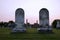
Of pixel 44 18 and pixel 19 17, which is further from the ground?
pixel 19 17

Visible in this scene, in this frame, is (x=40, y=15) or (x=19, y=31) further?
(x=40, y=15)

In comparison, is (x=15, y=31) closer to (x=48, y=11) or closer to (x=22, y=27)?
(x=22, y=27)

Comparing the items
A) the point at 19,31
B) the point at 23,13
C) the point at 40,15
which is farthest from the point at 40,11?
the point at 19,31

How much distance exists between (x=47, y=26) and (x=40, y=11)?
2.99 m

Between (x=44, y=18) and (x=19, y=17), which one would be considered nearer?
(x=44, y=18)

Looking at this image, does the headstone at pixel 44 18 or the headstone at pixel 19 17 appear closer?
the headstone at pixel 44 18

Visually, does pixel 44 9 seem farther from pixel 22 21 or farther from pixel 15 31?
pixel 15 31

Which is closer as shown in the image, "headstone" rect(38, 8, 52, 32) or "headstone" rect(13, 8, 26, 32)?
"headstone" rect(38, 8, 52, 32)

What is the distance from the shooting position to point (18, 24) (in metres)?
29.1

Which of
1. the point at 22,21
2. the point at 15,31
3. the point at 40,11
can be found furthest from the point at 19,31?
the point at 40,11

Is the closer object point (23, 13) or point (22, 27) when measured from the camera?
point (22, 27)

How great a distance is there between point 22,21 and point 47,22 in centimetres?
378

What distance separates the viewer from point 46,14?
29.6 meters

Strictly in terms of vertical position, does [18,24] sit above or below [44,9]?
below
